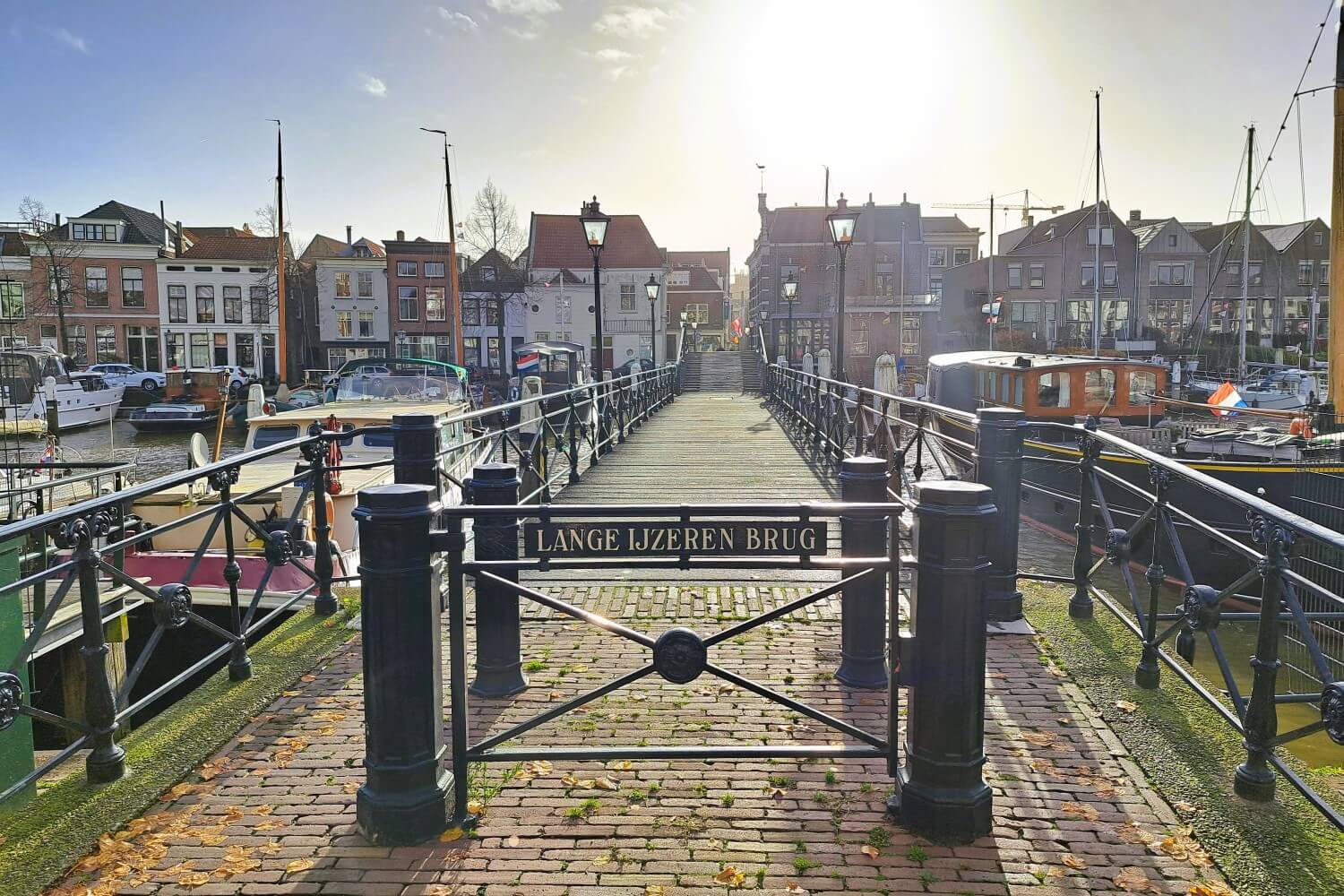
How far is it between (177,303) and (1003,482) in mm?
62577

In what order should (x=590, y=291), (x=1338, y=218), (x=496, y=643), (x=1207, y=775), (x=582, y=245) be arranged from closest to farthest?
(x=1207, y=775) → (x=496, y=643) → (x=1338, y=218) → (x=590, y=291) → (x=582, y=245)

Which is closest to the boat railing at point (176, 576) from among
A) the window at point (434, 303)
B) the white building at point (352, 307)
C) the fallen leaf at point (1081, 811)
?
the fallen leaf at point (1081, 811)

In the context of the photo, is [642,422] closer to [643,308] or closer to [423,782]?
[423,782]

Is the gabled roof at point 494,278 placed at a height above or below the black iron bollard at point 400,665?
above

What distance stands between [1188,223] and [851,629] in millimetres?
74119

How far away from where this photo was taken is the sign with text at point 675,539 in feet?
10.9

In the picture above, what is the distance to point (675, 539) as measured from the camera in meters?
3.32

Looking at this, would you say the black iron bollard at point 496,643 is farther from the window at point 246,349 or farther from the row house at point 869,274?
the window at point 246,349

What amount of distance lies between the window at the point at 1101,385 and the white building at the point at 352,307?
47.8 meters

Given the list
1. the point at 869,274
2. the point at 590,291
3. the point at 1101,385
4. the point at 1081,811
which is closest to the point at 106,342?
the point at 590,291

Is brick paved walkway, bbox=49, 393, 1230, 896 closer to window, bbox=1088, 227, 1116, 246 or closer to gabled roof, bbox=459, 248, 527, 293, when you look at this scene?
gabled roof, bbox=459, 248, 527, 293

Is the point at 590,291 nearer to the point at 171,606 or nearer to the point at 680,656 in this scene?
the point at 171,606

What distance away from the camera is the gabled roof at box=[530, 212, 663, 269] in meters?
61.1

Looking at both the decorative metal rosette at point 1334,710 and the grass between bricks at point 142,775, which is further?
the grass between bricks at point 142,775
